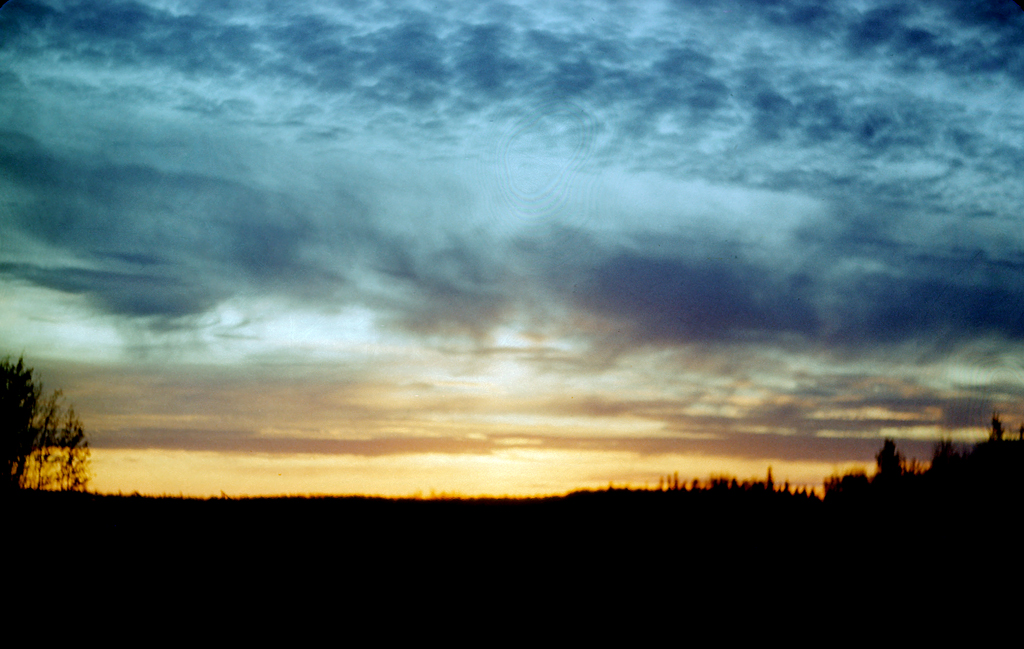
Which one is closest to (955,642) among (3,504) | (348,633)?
(348,633)

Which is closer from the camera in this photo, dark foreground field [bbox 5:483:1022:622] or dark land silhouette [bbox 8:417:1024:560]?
dark foreground field [bbox 5:483:1022:622]

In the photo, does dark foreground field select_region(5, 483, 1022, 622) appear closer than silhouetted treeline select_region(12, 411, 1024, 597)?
Yes

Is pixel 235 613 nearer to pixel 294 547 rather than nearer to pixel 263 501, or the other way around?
pixel 294 547

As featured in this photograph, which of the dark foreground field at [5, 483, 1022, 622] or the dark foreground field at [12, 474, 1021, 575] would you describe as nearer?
the dark foreground field at [5, 483, 1022, 622]

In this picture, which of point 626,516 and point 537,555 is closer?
point 537,555

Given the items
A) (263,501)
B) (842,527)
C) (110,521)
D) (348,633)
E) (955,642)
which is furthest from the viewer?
(263,501)

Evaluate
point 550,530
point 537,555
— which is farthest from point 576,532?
point 537,555

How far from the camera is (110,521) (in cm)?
1334

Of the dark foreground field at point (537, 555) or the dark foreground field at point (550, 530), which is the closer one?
the dark foreground field at point (537, 555)

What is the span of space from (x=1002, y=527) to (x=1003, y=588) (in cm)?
144

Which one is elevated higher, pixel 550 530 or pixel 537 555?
pixel 550 530

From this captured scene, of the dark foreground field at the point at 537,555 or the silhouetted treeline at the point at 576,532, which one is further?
the silhouetted treeline at the point at 576,532

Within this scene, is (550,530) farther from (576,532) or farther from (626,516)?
(626,516)

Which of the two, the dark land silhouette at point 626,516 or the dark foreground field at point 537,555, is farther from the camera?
the dark land silhouette at point 626,516
